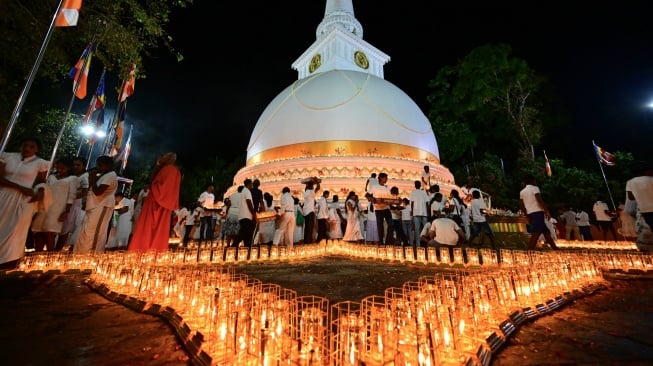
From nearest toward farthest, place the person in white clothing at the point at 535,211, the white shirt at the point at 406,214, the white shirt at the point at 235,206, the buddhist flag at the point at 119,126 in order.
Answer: the person in white clothing at the point at 535,211, the white shirt at the point at 406,214, the white shirt at the point at 235,206, the buddhist flag at the point at 119,126

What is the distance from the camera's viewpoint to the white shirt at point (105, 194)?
5.16m

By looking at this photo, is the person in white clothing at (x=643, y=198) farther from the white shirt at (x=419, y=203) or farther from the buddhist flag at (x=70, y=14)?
the buddhist flag at (x=70, y=14)

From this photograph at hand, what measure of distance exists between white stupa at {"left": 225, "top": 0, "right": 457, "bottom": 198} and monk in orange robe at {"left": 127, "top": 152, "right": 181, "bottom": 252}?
7800 millimetres

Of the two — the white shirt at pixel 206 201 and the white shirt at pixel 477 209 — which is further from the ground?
the white shirt at pixel 206 201

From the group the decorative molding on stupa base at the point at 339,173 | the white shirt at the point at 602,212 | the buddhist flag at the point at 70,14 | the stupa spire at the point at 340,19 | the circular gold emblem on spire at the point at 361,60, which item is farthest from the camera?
the stupa spire at the point at 340,19

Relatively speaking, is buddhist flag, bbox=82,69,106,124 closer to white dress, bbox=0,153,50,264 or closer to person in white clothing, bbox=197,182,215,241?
person in white clothing, bbox=197,182,215,241

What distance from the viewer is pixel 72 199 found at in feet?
18.2

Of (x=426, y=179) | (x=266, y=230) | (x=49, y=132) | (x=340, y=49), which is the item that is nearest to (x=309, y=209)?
(x=266, y=230)

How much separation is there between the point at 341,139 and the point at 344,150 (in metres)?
0.73

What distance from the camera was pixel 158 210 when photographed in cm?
477

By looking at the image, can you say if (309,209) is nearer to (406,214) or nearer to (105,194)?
(406,214)

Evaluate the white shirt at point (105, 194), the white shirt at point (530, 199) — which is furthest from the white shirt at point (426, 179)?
the white shirt at point (105, 194)

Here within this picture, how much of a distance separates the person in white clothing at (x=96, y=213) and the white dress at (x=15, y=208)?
3.52 feet

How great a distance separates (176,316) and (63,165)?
5529mm
